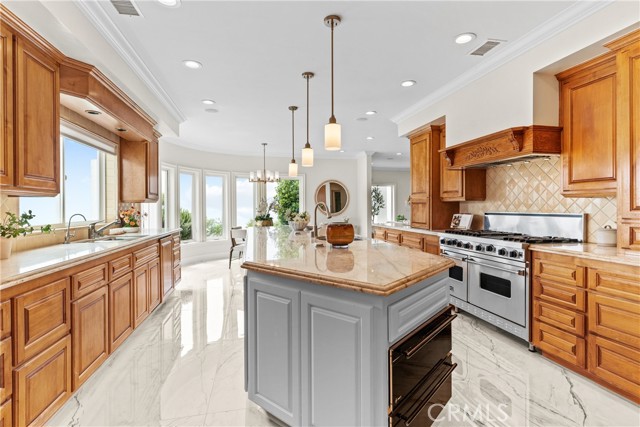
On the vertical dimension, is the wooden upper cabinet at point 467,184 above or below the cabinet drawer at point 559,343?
above

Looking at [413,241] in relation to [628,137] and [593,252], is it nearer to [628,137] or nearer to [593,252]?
[593,252]

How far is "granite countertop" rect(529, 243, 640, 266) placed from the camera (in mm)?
2094

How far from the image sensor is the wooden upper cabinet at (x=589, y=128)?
8.29 ft

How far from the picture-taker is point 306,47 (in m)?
2.86

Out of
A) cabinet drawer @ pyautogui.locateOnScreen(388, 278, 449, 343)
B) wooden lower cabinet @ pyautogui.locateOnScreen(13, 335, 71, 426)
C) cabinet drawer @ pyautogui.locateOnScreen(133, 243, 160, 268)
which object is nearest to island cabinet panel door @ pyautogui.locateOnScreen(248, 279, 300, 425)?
cabinet drawer @ pyautogui.locateOnScreen(388, 278, 449, 343)

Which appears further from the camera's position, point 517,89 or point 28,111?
point 517,89

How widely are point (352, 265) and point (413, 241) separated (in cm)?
317

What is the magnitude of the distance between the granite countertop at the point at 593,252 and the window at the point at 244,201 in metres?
6.60

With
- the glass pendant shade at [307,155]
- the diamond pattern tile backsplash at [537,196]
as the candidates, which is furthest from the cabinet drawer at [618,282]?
the glass pendant shade at [307,155]

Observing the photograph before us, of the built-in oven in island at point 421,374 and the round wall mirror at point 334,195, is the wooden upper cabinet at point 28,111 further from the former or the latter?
the round wall mirror at point 334,195

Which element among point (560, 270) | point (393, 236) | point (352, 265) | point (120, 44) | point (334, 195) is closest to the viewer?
point (352, 265)

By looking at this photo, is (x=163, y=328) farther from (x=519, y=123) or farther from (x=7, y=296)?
(x=519, y=123)

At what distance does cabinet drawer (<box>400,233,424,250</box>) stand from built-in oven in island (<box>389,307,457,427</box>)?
8.71 feet

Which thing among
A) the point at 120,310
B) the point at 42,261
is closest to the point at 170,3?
the point at 42,261
